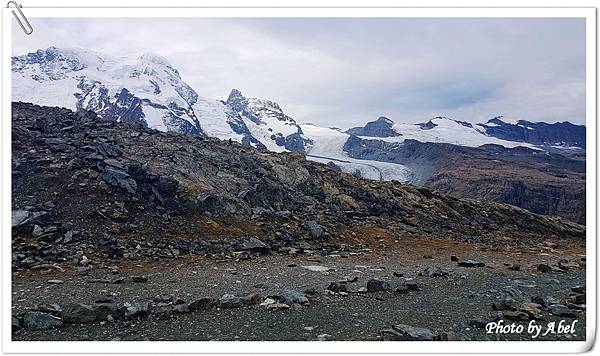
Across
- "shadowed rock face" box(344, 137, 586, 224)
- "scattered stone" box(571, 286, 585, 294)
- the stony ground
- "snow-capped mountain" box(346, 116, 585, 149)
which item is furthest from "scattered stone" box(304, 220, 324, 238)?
"snow-capped mountain" box(346, 116, 585, 149)

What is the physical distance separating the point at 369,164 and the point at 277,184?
131ft

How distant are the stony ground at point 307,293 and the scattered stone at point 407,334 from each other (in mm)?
57

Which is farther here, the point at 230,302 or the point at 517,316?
the point at 230,302

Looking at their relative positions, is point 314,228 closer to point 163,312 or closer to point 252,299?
point 252,299

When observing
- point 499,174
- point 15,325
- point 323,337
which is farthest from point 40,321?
point 499,174

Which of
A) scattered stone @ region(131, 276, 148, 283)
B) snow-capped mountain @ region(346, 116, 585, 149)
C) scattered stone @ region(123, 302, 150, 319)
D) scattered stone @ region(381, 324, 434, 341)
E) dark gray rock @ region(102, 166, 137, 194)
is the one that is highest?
snow-capped mountain @ region(346, 116, 585, 149)

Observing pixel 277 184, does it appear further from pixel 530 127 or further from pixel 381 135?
pixel 530 127

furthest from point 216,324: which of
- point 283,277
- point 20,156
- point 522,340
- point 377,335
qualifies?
point 20,156

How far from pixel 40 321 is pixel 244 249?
12.6ft

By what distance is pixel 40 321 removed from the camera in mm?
3916

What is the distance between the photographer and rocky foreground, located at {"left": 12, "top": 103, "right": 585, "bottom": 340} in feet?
13.5

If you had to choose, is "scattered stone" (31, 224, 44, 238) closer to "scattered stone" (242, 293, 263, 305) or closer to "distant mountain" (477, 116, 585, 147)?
"scattered stone" (242, 293, 263, 305)

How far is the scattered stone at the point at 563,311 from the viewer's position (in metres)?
4.30

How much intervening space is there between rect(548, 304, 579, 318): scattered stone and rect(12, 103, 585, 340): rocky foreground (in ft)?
0.05
